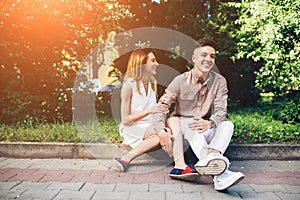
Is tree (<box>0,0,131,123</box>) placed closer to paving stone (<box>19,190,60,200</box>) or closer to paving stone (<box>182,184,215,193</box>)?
paving stone (<box>19,190,60,200</box>)

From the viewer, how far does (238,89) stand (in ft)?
28.9

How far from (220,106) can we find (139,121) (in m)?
1.13

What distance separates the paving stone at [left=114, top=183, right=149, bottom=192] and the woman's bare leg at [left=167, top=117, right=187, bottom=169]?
16.6 inches

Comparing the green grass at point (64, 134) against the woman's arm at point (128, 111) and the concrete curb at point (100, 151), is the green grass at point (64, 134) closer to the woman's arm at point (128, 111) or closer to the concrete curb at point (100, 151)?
the concrete curb at point (100, 151)

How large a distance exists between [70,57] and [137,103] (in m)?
3.28

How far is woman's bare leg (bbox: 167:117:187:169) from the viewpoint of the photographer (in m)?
3.34

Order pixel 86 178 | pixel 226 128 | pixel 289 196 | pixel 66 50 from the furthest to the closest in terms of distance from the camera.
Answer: pixel 66 50 < pixel 86 178 < pixel 226 128 < pixel 289 196

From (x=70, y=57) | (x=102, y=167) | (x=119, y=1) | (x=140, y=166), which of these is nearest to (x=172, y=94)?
(x=140, y=166)

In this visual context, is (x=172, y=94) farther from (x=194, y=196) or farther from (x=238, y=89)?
(x=238, y=89)

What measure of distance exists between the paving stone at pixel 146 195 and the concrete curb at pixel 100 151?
1.20 m

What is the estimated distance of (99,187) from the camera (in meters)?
3.19

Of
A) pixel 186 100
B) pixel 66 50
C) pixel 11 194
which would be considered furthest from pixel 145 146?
pixel 66 50

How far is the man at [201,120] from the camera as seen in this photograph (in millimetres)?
3068

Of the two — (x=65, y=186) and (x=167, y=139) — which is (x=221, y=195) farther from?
(x=65, y=186)
